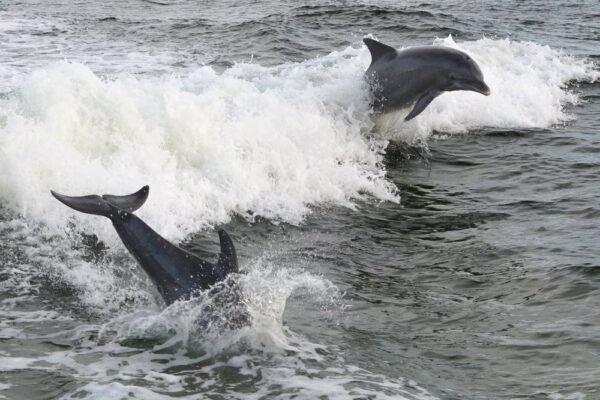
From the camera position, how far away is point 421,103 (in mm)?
13398

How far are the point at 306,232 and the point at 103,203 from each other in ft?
10.4

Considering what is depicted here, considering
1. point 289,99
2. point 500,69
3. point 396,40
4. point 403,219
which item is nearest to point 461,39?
point 396,40

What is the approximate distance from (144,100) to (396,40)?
42.3 feet

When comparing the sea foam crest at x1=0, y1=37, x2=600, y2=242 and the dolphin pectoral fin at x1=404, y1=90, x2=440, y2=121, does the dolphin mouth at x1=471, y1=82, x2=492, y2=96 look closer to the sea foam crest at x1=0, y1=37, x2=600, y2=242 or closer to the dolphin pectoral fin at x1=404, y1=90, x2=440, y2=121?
the dolphin pectoral fin at x1=404, y1=90, x2=440, y2=121

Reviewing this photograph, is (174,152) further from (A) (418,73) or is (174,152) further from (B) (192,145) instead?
(A) (418,73)

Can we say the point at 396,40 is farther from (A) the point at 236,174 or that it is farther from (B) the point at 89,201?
(B) the point at 89,201

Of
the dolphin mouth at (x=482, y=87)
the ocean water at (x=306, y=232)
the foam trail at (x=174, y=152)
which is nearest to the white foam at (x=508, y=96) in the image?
the ocean water at (x=306, y=232)

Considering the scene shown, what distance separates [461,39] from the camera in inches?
914

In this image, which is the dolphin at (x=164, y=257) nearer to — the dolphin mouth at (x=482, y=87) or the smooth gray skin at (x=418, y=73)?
the smooth gray skin at (x=418, y=73)

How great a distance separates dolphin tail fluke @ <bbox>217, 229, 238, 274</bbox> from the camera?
22.0ft

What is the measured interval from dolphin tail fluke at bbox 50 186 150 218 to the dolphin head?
7.75 metres

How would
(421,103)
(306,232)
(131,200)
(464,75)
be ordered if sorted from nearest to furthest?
(131,200) < (306,232) < (421,103) < (464,75)

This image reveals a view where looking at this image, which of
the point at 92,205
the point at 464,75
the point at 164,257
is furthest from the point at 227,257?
the point at 464,75

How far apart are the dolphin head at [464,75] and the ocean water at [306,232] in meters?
1.12
